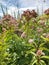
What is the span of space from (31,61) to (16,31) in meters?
0.66

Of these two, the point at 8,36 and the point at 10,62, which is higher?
the point at 8,36

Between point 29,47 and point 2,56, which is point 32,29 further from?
point 2,56

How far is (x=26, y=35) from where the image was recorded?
3523mm

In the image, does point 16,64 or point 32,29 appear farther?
point 32,29

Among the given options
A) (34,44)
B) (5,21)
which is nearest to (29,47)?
(34,44)

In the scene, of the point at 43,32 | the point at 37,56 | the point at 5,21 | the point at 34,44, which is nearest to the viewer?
the point at 37,56

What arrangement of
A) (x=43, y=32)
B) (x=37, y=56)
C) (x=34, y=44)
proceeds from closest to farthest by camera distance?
(x=37, y=56), (x=34, y=44), (x=43, y=32)

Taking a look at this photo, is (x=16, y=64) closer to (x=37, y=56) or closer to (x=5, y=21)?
(x=37, y=56)

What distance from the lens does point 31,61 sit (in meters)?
3.18

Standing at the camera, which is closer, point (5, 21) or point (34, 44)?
point (34, 44)

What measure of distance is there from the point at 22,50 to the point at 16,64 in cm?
18

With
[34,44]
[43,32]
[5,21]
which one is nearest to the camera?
[34,44]

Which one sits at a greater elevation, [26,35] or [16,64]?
[26,35]

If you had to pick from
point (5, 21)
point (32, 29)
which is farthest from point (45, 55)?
point (5, 21)
